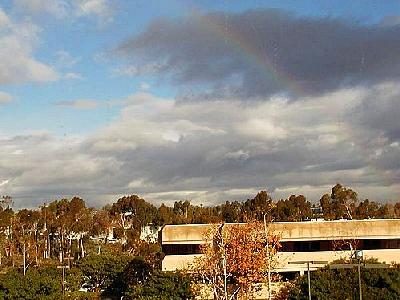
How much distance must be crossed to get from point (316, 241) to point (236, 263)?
16.3 metres

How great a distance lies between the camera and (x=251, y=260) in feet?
144

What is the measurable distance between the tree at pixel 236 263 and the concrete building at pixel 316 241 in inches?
412

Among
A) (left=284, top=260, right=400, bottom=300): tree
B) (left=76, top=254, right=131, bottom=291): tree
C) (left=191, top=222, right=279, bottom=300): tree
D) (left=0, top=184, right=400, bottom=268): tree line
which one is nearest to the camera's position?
(left=284, top=260, right=400, bottom=300): tree

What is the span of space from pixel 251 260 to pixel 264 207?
45.5 m

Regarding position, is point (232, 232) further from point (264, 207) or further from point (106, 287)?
point (264, 207)

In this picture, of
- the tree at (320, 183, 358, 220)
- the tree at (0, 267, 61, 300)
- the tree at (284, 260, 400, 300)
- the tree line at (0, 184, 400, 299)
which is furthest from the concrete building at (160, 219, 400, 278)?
the tree at (320, 183, 358, 220)

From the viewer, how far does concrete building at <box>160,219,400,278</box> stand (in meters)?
56.6

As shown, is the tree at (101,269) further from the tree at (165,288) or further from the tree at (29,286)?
the tree at (165,288)

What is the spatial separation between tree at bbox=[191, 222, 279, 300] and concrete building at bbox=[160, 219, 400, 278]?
1046 centimetres

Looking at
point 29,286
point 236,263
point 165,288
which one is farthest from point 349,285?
point 29,286

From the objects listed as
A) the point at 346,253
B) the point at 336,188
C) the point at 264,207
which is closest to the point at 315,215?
the point at 336,188

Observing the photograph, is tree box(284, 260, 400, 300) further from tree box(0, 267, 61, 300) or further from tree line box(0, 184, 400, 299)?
tree box(0, 267, 61, 300)

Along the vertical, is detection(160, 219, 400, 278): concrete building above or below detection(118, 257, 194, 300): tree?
above

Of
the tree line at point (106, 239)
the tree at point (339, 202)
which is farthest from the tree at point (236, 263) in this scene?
the tree at point (339, 202)
